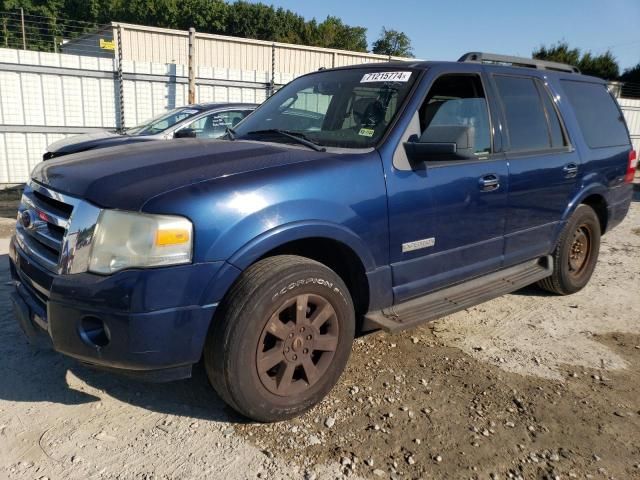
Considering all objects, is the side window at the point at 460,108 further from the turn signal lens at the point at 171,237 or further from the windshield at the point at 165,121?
the windshield at the point at 165,121

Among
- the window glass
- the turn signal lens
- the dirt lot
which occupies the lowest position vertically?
the dirt lot

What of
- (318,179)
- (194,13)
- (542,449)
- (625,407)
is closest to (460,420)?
(542,449)

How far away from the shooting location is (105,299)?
234 cm

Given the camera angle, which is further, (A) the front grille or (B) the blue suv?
(A) the front grille

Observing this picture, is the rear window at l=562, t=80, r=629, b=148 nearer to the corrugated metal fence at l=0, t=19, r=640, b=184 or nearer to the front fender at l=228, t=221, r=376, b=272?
the front fender at l=228, t=221, r=376, b=272

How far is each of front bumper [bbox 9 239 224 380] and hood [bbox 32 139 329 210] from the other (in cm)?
37

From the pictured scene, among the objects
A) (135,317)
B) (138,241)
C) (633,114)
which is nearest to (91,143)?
(138,241)

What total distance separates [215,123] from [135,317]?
20.4ft

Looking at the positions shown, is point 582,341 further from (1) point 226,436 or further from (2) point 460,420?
(1) point 226,436

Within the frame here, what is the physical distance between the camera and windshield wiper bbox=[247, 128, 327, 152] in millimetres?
3154

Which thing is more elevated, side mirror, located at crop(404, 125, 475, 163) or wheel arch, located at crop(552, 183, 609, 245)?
side mirror, located at crop(404, 125, 475, 163)

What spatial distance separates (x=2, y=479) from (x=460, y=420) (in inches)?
87.9

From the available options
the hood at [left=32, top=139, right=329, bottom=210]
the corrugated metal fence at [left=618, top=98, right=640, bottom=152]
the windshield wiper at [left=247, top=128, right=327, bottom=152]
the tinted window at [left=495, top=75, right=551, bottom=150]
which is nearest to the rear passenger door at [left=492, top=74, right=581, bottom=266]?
the tinted window at [left=495, top=75, right=551, bottom=150]

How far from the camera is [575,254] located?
5012mm
